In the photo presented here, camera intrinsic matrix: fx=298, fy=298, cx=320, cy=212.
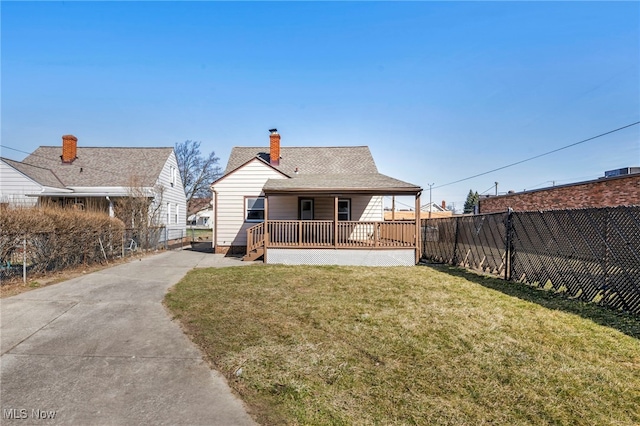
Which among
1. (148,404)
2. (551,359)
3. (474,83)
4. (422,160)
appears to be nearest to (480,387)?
(551,359)

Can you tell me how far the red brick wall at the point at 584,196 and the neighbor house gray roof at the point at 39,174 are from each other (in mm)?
28802

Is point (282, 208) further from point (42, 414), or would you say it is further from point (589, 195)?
point (589, 195)

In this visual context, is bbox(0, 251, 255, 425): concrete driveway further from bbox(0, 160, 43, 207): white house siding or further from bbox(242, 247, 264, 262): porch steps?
bbox(0, 160, 43, 207): white house siding

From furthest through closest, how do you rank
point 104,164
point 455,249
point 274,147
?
point 104,164, point 274,147, point 455,249

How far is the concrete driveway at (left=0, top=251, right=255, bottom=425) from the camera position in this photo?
279cm

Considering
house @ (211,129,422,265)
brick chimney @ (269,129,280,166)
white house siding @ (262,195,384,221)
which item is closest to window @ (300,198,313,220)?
house @ (211,129,422,265)

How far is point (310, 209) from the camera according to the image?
15359 millimetres

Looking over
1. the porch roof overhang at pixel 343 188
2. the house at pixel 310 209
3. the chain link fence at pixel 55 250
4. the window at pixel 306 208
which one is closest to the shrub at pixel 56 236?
the chain link fence at pixel 55 250

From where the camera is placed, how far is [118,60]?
40.1ft

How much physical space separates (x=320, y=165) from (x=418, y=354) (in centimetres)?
1527

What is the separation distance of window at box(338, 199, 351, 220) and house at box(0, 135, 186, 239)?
1062 centimetres

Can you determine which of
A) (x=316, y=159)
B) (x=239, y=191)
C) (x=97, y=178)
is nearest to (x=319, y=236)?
(x=239, y=191)

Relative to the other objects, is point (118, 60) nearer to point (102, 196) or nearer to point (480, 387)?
point (102, 196)

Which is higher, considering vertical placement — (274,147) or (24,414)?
(274,147)
